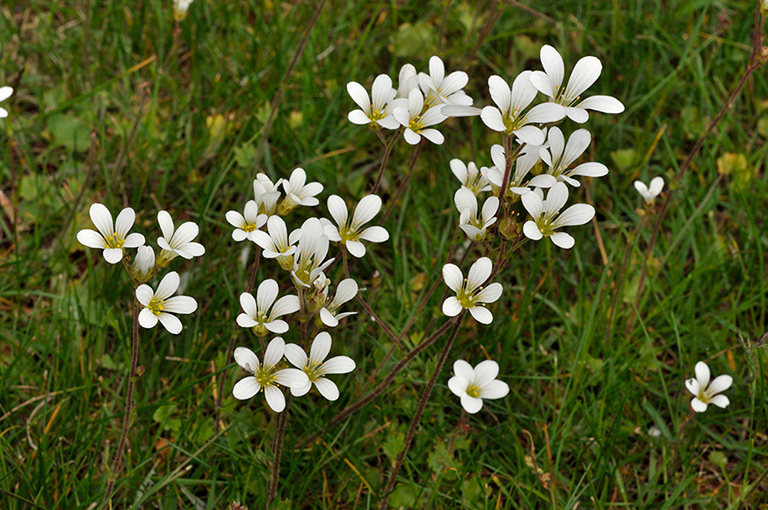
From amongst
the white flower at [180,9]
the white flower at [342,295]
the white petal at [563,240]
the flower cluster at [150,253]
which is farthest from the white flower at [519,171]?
the white flower at [180,9]

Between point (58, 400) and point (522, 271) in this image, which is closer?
point (58, 400)

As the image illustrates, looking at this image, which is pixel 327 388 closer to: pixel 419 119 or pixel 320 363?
pixel 320 363

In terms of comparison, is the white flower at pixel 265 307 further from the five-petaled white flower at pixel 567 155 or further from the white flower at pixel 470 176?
the five-petaled white flower at pixel 567 155

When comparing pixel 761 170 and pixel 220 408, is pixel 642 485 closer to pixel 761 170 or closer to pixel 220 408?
pixel 220 408

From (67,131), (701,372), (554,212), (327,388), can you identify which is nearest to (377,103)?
(554,212)

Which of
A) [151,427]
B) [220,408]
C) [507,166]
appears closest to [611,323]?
[507,166]

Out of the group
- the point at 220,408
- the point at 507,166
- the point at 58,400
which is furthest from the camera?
the point at 58,400
